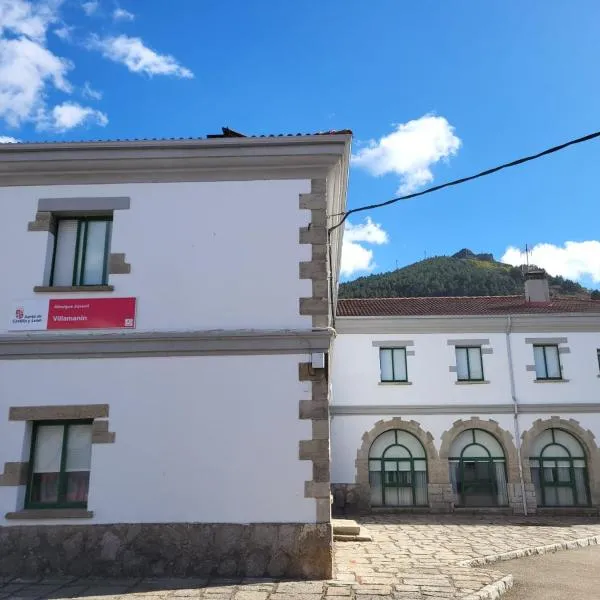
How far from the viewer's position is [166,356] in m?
8.07

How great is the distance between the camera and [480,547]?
424 inches

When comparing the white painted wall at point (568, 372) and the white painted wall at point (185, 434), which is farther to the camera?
the white painted wall at point (568, 372)

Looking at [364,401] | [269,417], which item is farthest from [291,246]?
[364,401]

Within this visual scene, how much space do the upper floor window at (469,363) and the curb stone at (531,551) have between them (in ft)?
21.7

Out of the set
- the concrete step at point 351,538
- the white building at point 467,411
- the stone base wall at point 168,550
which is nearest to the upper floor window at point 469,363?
the white building at point 467,411

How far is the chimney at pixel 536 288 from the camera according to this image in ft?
72.3

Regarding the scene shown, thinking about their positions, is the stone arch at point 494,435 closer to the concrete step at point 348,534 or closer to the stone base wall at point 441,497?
the stone base wall at point 441,497

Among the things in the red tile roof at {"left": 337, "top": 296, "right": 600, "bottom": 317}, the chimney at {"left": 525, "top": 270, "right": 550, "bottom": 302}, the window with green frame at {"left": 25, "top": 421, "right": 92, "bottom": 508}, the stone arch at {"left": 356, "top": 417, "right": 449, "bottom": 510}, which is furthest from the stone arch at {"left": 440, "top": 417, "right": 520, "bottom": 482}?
the window with green frame at {"left": 25, "top": 421, "right": 92, "bottom": 508}

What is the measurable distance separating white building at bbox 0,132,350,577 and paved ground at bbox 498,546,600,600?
8.96ft

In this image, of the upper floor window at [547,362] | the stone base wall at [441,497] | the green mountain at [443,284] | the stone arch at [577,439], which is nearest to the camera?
the stone base wall at [441,497]

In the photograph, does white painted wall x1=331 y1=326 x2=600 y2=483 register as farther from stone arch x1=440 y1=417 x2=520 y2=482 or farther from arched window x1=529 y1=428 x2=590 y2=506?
arched window x1=529 y1=428 x2=590 y2=506

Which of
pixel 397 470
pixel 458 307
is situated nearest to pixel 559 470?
pixel 397 470

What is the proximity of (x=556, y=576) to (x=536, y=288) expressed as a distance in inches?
600

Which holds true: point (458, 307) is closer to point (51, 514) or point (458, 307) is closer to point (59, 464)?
point (59, 464)
